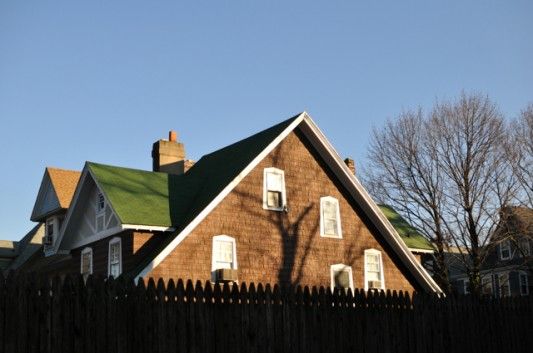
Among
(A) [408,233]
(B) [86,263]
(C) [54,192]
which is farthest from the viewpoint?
(C) [54,192]

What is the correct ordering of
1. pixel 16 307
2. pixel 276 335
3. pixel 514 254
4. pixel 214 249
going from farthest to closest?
pixel 514 254 < pixel 214 249 < pixel 276 335 < pixel 16 307

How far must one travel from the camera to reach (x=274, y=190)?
2523cm

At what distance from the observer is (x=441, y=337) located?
13.0m

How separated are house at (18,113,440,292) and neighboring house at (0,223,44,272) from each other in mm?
16989

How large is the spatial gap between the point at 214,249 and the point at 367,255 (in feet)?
24.0

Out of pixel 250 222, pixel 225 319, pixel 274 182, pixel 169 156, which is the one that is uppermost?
pixel 169 156

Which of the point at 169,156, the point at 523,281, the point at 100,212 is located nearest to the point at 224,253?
the point at 100,212

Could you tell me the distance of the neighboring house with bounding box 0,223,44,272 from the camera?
44.0 m

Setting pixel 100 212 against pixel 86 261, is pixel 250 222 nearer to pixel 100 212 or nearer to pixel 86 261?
pixel 100 212

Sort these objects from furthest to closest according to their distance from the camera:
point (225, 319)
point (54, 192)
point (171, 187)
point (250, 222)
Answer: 1. point (54, 192)
2. point (171, 187)
3. point (250, 222)
4. point (225, 319)

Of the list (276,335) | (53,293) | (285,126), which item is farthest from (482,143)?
(53,293)

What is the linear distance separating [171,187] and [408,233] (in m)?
12.9

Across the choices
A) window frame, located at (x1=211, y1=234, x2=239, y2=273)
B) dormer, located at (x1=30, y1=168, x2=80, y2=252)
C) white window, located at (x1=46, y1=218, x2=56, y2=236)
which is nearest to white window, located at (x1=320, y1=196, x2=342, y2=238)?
window frame, located at (x1=211, y1=234, x2=239, y2=273)

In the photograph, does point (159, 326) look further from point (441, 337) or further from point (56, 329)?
point (441, 337)
